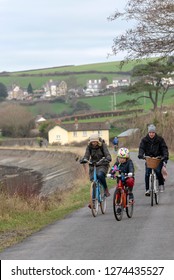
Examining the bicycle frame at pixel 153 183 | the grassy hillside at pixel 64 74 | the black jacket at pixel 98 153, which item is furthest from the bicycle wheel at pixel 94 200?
the grassy hillside at pixel 64 74

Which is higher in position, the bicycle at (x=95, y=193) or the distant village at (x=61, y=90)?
the distant village at (x=61, y=90)

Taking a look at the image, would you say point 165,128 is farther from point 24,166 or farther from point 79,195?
point 79,195

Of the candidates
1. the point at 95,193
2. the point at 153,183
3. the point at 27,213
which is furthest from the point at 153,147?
the point at 27,213

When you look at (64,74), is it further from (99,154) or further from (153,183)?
→ (99,154)

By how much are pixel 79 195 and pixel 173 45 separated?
6401 mm

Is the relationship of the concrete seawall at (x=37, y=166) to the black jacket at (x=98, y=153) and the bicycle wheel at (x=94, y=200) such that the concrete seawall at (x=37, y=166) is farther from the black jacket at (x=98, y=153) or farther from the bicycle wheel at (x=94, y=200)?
the black jacket at (x=98, y=153)

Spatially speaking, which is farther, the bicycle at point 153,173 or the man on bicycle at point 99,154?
the bicycle at point 153,173

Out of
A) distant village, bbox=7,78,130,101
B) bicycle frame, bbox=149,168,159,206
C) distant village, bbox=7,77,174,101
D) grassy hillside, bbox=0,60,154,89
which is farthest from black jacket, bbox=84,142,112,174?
grassy hillside, bbox=0,60,154,89

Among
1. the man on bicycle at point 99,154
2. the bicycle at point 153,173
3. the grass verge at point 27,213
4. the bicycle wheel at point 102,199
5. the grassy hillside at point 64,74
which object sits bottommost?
the grass verge at point 27,213

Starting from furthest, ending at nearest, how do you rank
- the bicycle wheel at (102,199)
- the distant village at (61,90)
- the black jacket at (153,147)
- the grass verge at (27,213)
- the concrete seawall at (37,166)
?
1. the distant village at (61,90)
2. the concrete seawall at (37,166)
3. the black jacket at (153,147)
4. the bicycle wheel at (102,199)
5. the grass verge at (27,213)

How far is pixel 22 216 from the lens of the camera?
59.9 ft

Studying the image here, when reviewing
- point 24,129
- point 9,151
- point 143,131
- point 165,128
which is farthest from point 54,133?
point 165,128

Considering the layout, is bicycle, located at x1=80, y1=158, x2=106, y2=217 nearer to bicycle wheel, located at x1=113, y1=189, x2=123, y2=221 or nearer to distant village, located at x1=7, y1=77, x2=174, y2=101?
bicycle wheel, located at x1=113, y1=189, x2=123, y2=221

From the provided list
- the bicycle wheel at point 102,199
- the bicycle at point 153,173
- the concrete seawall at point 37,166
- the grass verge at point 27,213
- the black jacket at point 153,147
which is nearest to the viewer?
the grass verge at point 27,213
